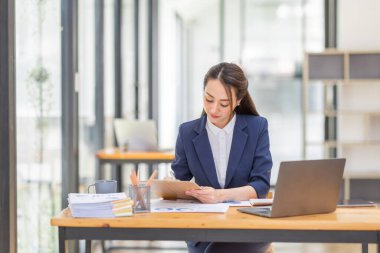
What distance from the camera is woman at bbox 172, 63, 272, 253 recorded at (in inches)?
120

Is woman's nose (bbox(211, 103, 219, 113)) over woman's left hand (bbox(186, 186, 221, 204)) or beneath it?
over

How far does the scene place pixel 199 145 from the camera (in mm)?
3123

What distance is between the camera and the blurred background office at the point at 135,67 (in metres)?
4.06

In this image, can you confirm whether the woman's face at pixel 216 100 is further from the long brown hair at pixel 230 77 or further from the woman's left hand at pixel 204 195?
the woman's left hand at pixel 204 195

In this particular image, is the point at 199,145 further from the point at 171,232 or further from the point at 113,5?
the point at 113,5

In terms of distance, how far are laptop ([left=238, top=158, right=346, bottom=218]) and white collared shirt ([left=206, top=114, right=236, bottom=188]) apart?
0.60 meters

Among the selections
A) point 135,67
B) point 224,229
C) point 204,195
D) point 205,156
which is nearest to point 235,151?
point 205,156

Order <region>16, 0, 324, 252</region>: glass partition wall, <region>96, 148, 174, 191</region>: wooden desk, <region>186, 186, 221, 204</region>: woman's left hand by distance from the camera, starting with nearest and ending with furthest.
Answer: <region>186, 186, 221, 204</region>: woman's left hand, <region>16, 0, 324, 252</region>: glass partition wall, <region>96, 148, 174, 191</region>: wooden desk

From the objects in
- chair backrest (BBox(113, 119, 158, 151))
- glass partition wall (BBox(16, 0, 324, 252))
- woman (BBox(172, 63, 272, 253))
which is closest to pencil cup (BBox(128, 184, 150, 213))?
woman (BBox(172, 63, 272, 253))

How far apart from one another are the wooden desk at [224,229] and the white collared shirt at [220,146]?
0.78m

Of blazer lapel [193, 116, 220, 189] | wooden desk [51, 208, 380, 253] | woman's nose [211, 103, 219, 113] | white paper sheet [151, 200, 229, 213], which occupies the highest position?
woman's nose [211, 103, 219, 113]

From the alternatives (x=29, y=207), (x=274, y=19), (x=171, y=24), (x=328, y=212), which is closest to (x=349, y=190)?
(x=274, y=19)

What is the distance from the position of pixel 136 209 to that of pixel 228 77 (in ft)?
2.76

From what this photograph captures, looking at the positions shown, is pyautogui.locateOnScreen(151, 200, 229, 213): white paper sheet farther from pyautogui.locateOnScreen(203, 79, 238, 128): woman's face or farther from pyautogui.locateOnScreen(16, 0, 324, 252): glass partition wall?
pyautogui.locateOnScreen(16, 0, 324, 252): glass partition wall
